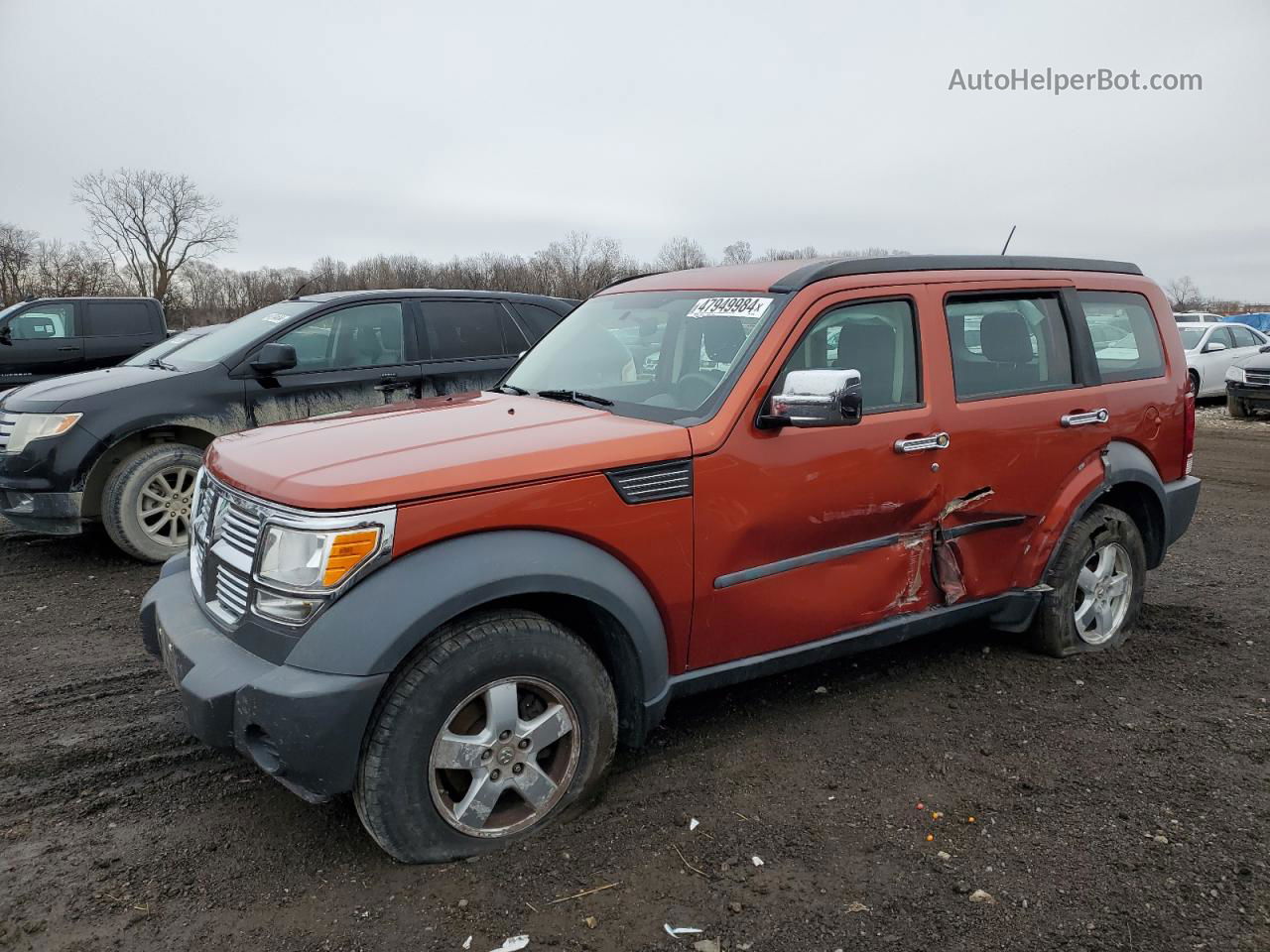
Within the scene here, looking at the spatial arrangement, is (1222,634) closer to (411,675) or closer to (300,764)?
(411,675)

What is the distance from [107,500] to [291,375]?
1.48 metres

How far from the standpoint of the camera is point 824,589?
11.2ft

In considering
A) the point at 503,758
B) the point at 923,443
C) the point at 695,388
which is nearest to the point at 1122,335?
the point at 923,443

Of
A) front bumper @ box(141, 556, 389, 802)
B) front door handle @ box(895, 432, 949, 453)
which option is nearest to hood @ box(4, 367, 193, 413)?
front bumper @ box(141, 556, 389, 802)

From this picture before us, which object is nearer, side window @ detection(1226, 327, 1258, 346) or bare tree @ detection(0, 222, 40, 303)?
side window @ detection(1226, 327, 1258, 346)

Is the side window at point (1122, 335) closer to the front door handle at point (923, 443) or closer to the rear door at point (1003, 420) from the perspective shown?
the rear door at point (1003, 420)

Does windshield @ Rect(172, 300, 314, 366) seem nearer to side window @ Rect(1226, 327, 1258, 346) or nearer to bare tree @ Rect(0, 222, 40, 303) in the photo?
side window @ Rect(1226, 327, 1258, 346)

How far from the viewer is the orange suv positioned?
261 centimetres

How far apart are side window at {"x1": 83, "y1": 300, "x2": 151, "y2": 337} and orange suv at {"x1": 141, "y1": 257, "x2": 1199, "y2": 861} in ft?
35.2

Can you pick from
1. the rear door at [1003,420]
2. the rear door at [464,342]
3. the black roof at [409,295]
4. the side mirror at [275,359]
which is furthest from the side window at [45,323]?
the rear door at [1003,420]

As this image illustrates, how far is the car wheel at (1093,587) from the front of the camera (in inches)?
168

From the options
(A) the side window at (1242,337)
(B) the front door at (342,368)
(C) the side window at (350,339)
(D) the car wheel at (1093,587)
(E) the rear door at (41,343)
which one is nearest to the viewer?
(D) the car wheel at (1093,587)

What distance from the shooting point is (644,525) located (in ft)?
9.77

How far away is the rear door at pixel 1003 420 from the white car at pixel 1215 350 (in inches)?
580
